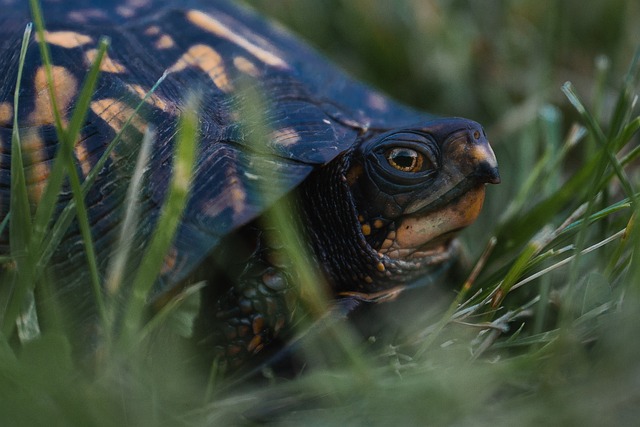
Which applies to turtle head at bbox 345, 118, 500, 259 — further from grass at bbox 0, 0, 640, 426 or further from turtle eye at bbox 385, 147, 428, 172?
grass at bbox 0, 0, 640, 426

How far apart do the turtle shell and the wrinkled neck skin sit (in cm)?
6

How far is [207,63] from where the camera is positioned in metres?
1.27

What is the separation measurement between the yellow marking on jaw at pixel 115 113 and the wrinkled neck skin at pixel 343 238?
0.96 ft

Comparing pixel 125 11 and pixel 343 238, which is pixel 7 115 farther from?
pixel 343 238

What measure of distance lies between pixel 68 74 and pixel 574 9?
5.36ft

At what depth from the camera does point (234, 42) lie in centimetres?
134

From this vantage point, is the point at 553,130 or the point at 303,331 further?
the point at 553,130

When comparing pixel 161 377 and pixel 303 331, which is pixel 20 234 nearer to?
pixel 161 377

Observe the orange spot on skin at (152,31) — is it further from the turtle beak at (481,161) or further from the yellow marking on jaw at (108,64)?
the turtle beak at (481,161)

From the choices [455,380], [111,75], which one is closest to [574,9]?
[111,75]

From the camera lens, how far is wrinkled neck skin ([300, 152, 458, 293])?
1159 millimetres

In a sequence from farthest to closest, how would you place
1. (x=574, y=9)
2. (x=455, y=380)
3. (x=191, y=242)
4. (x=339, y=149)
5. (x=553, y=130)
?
(x=574, y=9)
(x=553, y=130)
(x=339, y=149)
(x=191, y=242)
(x=455, y=380)

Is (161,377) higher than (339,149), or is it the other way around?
(339,149)

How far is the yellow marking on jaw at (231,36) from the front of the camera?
1.34 metres
